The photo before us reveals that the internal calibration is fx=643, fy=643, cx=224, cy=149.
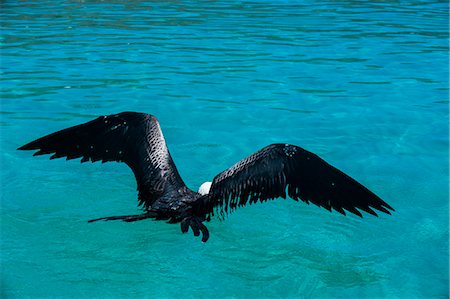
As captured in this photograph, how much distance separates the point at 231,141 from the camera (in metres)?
6.95

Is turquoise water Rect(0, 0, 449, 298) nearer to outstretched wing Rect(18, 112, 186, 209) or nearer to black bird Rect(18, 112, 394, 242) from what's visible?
black bird Rect(18, 112, 394, 242)

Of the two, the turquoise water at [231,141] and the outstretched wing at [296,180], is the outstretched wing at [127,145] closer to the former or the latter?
the turquoise water at [231,141]

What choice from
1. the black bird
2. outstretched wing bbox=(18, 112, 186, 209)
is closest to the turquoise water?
the black bird

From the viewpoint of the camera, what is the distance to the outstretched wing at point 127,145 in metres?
5.07

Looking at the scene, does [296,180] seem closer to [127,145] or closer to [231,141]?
[127,145]

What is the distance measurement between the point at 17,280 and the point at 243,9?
12.7m

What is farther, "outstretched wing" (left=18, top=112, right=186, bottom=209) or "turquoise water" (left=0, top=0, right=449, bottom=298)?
"outstretched wing" (left=18, top=112, right=186, bottom=209)

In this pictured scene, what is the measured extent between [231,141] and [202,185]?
2.02 m

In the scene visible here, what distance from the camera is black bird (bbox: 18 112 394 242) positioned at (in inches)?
176

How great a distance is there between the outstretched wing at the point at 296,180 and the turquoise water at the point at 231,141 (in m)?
0.43

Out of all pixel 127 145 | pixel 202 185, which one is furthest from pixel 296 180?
pixel 127 145

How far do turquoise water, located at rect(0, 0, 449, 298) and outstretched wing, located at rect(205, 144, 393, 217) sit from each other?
43 cm

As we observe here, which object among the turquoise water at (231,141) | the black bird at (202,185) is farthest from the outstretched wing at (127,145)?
the turquoise water at (231,141)

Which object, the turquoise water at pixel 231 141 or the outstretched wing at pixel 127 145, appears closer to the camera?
the turquoise water at pixel 231 141
